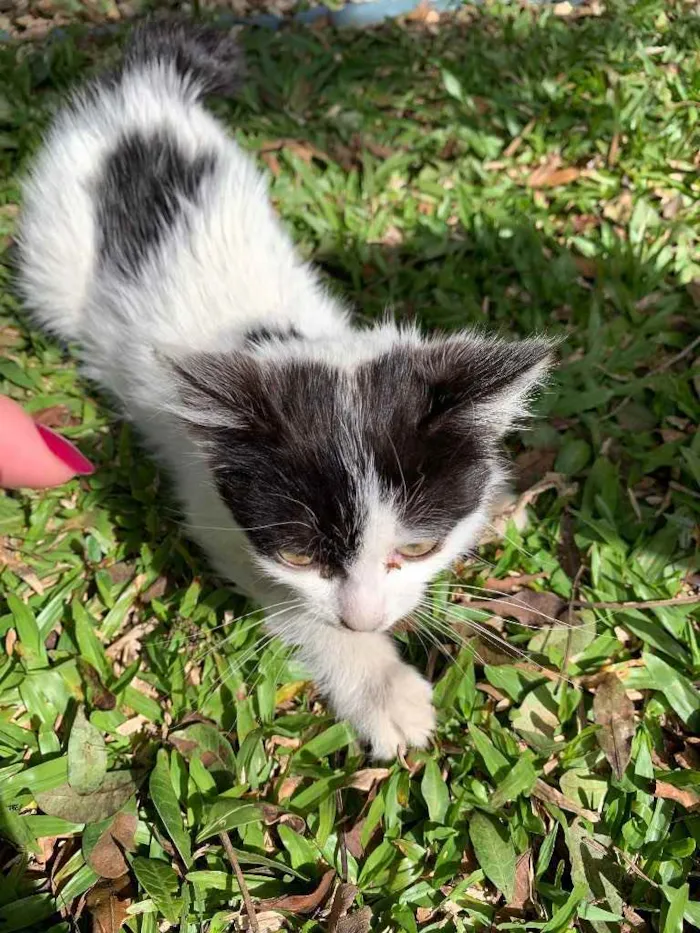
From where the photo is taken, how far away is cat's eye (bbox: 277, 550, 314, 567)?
1.56 m

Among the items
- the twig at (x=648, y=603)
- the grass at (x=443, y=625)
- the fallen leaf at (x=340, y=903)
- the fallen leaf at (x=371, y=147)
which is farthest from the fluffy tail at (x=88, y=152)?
the fallen leaf at (x=340, y=903)

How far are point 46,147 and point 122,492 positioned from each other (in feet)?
4.72

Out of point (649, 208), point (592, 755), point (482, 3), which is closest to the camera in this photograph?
point (592, 755)

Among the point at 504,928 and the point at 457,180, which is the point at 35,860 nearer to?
the point at 504,928

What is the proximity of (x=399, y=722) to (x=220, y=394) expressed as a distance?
93 centimetres

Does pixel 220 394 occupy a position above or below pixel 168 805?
above

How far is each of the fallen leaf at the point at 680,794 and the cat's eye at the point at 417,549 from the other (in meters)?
0.80

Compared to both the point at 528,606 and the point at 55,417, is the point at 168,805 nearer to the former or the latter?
the point at 528,606

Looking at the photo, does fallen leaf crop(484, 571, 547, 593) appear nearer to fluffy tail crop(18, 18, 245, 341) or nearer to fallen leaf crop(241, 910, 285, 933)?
fallen leaf crop(241, 910, 285, 933)

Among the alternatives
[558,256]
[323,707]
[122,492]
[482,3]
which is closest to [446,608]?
[323,707]

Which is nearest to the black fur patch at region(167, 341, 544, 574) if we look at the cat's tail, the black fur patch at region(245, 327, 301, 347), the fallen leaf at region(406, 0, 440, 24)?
the black fur patch at region(245, 327, 301, 347)

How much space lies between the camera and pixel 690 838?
1590mm

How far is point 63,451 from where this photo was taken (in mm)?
1873

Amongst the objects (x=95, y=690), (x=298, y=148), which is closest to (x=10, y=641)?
(x=95, y=690)
